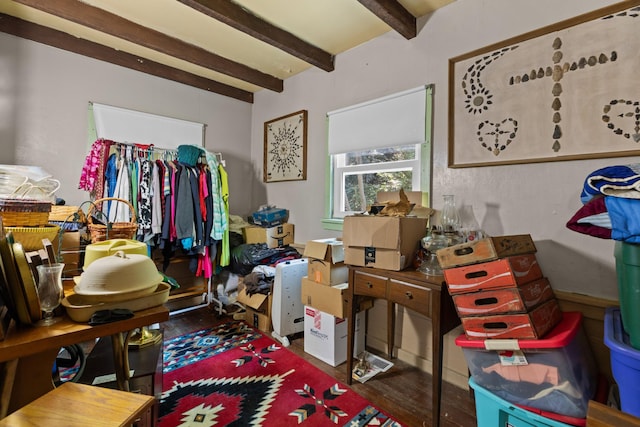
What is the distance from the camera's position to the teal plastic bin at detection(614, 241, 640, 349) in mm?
992

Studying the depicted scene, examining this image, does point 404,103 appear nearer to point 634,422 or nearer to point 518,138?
point 518,138

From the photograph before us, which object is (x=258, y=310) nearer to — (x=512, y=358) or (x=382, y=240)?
(x=382, y=240)

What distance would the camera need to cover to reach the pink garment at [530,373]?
3.93ft

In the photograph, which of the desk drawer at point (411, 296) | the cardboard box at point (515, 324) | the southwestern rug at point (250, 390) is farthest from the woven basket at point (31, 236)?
the cardboard box at point (515, 324)

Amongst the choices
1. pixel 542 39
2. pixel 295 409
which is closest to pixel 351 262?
pixel 295 409

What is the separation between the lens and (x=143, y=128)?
3008mm

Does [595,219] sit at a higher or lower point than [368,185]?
lower

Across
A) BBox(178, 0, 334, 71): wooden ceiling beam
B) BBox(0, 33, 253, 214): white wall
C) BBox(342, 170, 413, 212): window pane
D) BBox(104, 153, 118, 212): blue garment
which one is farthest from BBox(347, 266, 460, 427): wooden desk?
BBox(0, 33, 253, 214): white wall

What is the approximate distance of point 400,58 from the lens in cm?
231

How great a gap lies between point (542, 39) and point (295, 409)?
8.16ft

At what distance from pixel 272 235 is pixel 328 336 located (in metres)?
1.35

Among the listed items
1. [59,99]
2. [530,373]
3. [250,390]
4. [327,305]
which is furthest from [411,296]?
[59,99]

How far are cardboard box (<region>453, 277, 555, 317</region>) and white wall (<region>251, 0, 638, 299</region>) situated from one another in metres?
0.34

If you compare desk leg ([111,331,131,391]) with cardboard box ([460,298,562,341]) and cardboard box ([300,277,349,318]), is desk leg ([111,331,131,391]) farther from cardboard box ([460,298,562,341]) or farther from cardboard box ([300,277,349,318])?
cardboard box ([460,298,562,341])
